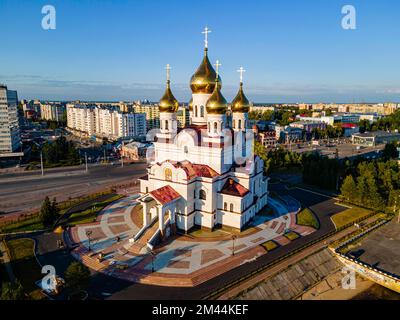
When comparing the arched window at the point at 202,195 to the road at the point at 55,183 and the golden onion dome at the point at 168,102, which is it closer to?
the golden onion dome at the point at 168,102

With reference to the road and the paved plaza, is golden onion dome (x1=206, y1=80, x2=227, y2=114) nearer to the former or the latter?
the paved plaza

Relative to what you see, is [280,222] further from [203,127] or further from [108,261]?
[108,261]

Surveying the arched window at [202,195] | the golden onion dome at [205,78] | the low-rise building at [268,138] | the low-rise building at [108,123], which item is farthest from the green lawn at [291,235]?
the low-rise building at [108,123]

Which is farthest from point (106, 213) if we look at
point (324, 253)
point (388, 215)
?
point (388, 215)

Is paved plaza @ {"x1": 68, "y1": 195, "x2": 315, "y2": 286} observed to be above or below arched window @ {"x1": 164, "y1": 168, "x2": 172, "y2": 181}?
below

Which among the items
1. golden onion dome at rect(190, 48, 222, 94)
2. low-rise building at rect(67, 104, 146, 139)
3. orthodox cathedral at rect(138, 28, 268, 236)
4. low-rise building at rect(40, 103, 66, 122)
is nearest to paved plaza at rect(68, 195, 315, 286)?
orthodox cathedral at rect(138, 28, 268, 236)

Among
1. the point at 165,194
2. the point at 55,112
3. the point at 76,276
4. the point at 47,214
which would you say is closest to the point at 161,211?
the point at 165,194
